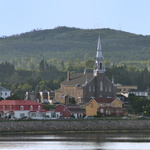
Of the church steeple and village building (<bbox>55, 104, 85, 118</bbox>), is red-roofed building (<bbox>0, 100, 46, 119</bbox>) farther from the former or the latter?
the church steeple

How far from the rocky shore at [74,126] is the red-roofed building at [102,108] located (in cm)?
1623

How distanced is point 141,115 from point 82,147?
45.0 meters

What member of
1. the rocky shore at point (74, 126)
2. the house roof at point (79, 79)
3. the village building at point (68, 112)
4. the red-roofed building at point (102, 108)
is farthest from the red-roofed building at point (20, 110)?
the house roof at point (79, 79)

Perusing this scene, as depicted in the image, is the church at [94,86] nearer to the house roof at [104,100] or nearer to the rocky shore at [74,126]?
the house roof at [104,100]

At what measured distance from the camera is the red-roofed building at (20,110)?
392 feet

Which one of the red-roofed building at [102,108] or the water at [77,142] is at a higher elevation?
the red-roofed building at [102,108]

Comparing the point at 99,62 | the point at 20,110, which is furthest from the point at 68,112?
the point at 99,62

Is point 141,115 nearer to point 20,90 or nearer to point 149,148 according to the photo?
point 149,148

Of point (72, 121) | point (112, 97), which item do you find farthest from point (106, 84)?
point (72, 121)

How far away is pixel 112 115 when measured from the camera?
126000 mm

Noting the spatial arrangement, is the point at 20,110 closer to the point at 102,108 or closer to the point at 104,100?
the point at 102,108

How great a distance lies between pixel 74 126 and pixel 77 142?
1777 cm

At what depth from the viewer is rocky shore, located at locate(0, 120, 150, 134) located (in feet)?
336

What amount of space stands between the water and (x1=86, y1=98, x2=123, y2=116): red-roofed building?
2643 cm
